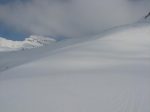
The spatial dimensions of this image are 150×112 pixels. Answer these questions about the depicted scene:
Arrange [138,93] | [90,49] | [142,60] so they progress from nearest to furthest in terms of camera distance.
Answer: [138,93] < [142,60] < [90,49]

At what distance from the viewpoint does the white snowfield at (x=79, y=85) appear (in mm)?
5098

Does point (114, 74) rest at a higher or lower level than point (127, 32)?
lower

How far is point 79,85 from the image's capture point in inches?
229

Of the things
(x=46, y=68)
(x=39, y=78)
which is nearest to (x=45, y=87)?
(x=39, y=78)

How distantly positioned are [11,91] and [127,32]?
8694 mm

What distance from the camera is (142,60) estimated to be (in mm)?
8133

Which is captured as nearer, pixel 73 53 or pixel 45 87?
pixel 45 87

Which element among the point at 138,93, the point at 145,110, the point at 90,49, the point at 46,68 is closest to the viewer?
the point at 145,110

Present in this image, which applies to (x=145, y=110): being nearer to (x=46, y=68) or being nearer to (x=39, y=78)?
(x=39, y=78)

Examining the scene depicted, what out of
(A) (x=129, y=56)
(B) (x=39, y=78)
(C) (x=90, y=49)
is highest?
(C) (x=90, y=49)

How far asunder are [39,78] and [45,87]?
0.54m

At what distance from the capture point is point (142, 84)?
5820 millimetres

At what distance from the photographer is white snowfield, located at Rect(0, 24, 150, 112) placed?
5098 mm

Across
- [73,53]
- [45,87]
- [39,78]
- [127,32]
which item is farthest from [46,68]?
[127,32]
